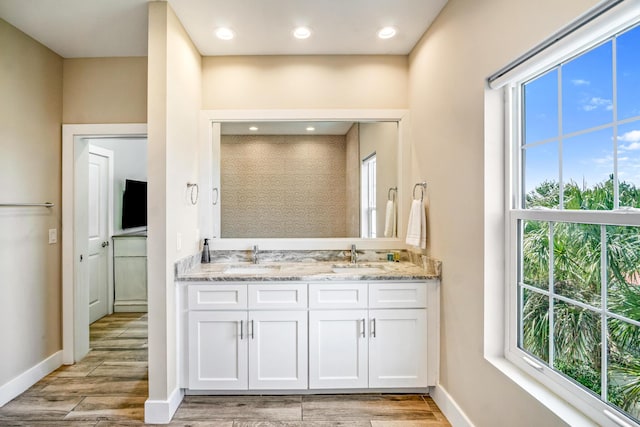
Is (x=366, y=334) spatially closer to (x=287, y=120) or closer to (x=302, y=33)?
(x=287, y=120)

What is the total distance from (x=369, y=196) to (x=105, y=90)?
7.97ft

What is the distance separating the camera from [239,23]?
8.25 feet

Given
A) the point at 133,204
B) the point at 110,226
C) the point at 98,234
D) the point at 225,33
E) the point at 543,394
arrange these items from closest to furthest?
the point at 543,394, the point at 225,33, the point at 98,234, the point at 110,226, the point at 133,204

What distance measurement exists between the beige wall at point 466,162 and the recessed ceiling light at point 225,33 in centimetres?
143

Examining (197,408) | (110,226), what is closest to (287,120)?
(197,408)

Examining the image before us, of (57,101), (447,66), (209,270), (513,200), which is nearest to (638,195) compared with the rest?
(513,200)

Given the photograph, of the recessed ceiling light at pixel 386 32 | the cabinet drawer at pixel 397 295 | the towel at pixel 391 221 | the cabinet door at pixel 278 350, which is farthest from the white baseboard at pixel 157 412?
the recessed ceiling light at pixel 386 32

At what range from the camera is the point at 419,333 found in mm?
2535

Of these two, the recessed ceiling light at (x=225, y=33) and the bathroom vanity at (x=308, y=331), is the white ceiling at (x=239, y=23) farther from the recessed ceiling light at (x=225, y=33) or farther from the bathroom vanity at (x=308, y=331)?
the bathroom vanity at (x=308, y=331)

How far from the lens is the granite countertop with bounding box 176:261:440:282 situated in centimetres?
248

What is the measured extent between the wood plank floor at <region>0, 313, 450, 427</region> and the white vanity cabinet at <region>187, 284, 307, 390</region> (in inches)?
5.4

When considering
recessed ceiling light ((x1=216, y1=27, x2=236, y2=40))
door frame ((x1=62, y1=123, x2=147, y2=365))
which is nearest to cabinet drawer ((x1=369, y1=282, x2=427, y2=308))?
recessed ceiling light ((x1=216, y1=27, x2=236, y2=40))

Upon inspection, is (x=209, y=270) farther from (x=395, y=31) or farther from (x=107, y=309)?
→ (x=107, y=309)

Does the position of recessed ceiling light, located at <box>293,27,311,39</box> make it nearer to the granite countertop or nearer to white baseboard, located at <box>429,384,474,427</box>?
the granite countertop
